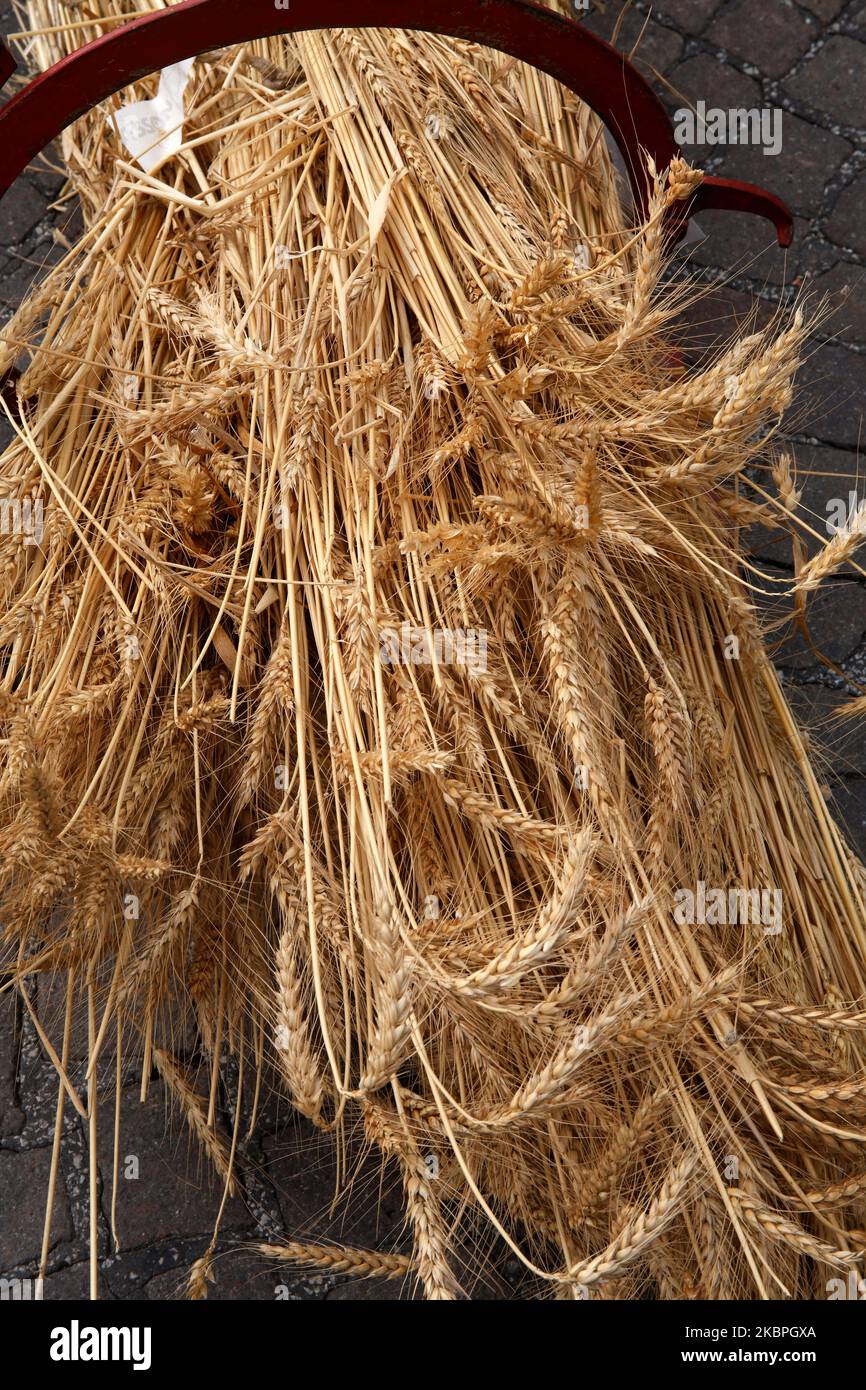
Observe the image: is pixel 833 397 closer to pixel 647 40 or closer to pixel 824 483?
pixel 824 483

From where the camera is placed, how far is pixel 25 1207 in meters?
1.29

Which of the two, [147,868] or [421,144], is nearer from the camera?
[147,868]

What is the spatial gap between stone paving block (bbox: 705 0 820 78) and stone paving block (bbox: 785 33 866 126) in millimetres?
32

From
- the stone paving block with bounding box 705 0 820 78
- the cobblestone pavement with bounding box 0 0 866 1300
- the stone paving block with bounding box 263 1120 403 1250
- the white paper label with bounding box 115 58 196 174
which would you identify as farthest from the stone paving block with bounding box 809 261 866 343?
the stone paving block with bounding box 263 1120 403 1250

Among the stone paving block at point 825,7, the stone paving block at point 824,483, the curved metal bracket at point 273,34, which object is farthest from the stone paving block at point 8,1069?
the stone paving block at point 825,7

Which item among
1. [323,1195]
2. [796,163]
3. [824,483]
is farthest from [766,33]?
[323,1195]

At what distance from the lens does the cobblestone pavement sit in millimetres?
1258

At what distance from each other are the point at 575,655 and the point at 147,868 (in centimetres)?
38

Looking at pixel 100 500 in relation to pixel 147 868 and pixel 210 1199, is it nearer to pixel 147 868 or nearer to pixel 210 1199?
pixel 147 868

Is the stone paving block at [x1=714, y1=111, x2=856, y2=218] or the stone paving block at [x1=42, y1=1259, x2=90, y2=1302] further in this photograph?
the stone paving block at [x1=714, y1=111, x2=856, y2=218]

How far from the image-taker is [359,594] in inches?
34.5

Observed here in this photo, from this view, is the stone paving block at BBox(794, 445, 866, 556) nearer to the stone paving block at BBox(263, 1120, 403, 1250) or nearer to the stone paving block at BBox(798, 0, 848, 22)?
the stone paving block at BBox(798, 0, 848, 22)

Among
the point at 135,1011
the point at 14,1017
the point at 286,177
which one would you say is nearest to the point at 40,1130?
the point at 14,1017

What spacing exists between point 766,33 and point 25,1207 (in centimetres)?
212
